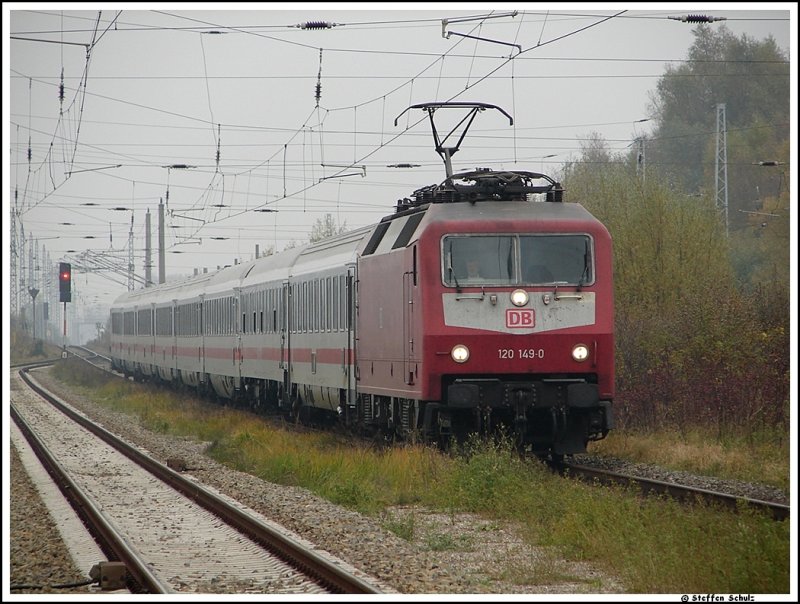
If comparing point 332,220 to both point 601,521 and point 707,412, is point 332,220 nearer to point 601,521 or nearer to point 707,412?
point 707,412

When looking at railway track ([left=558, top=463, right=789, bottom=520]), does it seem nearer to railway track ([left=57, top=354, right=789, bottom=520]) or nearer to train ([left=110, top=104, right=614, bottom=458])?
railway track ([left=57, top=354, right=789, bottom=520])

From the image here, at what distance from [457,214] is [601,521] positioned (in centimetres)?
566

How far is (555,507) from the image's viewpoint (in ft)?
41.0

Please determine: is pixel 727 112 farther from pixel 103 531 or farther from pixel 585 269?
pixel 103 531

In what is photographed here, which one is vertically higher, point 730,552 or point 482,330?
point 482,330

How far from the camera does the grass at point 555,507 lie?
30.7 feet

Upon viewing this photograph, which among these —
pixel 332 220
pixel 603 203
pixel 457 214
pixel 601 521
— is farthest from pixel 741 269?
pixel 601 521

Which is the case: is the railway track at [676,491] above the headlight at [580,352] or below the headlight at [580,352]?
below

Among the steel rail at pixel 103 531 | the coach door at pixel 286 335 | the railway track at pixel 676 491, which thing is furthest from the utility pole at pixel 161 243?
the railway track at pixel 676 491

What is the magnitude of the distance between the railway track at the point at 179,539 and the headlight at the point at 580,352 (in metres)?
4.46

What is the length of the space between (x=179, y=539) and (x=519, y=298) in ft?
17.6

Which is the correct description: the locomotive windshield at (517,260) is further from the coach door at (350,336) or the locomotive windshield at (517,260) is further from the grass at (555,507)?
the coach door at (350,336)

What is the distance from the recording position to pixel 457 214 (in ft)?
52.5

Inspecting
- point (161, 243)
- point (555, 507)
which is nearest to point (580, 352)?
point (555, 507)
